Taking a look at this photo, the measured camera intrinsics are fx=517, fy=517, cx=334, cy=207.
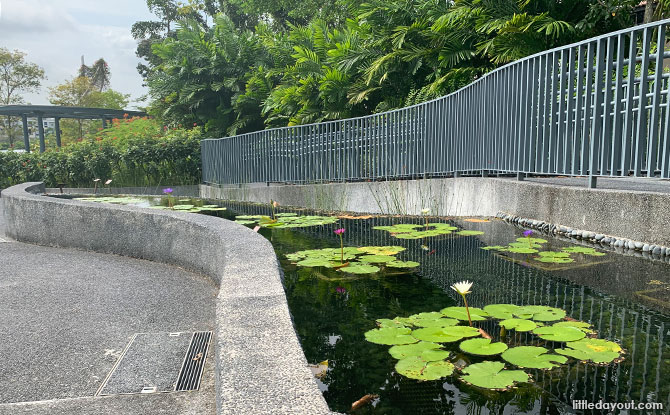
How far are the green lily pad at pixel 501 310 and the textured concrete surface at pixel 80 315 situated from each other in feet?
4.76

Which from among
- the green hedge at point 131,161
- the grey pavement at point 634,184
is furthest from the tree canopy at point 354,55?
the grey pavement at point 634,184

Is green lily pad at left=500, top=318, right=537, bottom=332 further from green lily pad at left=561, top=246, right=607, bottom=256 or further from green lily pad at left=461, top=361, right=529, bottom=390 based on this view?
green lily pad at left=561, top=246, right=607, bottom=256

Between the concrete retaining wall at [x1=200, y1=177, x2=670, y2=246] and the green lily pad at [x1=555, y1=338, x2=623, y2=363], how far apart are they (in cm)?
204

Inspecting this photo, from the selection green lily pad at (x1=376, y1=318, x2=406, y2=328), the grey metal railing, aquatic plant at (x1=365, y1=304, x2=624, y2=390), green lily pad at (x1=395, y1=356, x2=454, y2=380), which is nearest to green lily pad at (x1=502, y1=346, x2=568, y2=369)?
aquatic plant at (x1=365, y1=304, x2=624, y2=390)

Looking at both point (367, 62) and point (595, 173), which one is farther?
point (367, 62)

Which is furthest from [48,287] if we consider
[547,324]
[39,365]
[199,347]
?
[547,324]

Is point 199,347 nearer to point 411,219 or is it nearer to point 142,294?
point 142,294

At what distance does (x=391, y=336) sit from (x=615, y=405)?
38.5 inches

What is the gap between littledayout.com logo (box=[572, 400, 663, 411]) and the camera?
1772 mm

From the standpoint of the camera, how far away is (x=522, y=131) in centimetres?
629

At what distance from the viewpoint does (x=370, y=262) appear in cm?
405

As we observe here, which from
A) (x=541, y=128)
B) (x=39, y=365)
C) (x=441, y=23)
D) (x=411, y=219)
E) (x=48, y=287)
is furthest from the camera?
(x=441, y=23)

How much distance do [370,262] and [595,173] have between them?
2.42 m

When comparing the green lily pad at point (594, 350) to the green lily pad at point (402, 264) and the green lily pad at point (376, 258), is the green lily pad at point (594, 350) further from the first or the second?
the green lily pad at point (376, 258)
